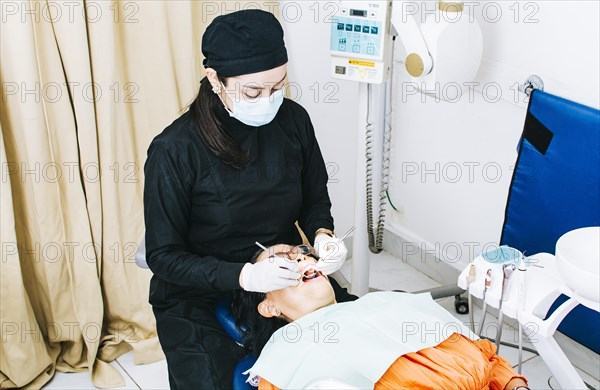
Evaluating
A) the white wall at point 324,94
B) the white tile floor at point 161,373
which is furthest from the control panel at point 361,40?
the white tile floor at point 161,373

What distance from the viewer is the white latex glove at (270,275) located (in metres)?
1.54

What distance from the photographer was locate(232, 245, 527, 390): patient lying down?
4.58 feet

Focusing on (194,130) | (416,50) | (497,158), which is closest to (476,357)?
(194,130)

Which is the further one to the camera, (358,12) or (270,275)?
(358,12)

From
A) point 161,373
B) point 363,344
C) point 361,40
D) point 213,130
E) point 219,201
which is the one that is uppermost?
point 361,40

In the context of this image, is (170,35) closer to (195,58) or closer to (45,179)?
(195,58)

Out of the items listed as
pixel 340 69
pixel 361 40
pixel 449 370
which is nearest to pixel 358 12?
pixel 361 40

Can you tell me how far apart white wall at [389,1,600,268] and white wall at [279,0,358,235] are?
0.67ft

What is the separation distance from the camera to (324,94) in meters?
2.71

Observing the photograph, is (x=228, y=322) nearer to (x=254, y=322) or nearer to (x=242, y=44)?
(x=254, y=322)

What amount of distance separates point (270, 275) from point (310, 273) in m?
0.14

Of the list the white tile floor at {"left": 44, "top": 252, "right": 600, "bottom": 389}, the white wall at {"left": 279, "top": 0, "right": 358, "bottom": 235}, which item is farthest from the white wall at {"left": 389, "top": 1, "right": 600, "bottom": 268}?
the white tile floor at {"left": 44, "top": 252, "right": 600, "bottom": 389}

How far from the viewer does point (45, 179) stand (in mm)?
2148

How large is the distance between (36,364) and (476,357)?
1.53 metres
